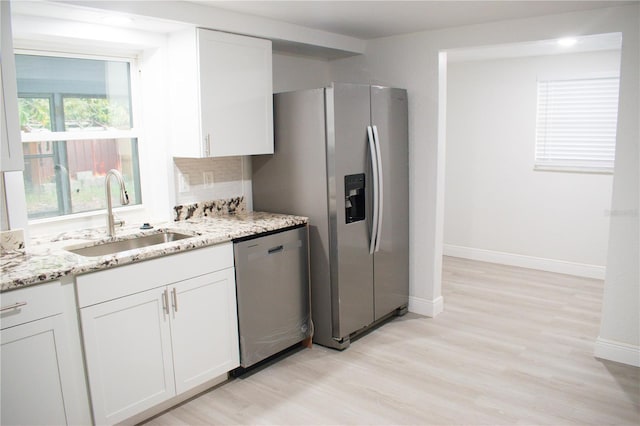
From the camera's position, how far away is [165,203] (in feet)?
10.9

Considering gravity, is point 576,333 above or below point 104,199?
below

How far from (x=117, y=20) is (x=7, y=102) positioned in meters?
0.84

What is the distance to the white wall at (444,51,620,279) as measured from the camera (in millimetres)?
4902

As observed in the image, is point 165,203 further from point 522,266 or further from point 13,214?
point 522,266

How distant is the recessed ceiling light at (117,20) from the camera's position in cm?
266

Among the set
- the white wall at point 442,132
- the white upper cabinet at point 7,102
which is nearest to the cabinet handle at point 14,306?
the white upper cabinet at point 7,102

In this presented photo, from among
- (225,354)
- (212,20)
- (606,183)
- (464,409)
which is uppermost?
(212,20)

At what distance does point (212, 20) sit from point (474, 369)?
263 cm

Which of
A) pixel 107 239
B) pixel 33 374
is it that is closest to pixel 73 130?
pixel 107 239

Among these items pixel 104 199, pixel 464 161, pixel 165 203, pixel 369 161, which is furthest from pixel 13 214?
pixel 464 161

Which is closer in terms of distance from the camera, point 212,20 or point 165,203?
point 212,20

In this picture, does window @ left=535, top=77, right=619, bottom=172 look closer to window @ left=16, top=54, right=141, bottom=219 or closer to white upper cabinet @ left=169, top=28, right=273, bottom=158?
white upper cabinet @ left=169, top=28, right=273, bottom=158

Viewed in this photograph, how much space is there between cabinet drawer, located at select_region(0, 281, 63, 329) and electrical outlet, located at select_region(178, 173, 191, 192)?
4.28 ft

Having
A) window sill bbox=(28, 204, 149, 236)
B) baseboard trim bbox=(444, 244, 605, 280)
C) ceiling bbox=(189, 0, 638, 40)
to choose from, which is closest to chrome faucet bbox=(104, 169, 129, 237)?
window sill bbox=(28, 204, 149, 236)
